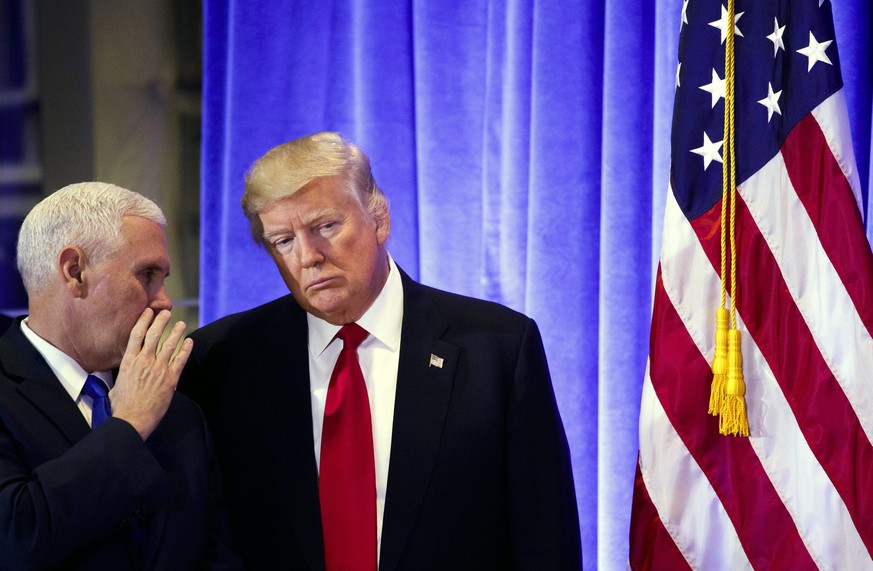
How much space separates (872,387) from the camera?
2.03m

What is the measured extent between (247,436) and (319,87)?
1.34 meters

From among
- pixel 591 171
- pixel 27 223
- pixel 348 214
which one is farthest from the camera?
pixel 591 171

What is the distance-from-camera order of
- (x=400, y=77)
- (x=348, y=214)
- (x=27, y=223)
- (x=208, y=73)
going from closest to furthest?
(x=27, y=223) → (x=348, y=214) → (x=400, y=77) → (x=208, y=73)

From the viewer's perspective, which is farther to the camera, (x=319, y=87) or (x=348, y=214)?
(x=319, y=87)

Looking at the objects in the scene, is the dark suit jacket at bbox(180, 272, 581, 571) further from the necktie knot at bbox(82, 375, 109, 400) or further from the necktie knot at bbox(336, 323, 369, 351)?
the necktie knot at bbox(82, 375, 109, 400)

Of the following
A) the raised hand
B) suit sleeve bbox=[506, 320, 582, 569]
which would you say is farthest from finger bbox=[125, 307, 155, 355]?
suit sleeve bbox=[506, 320, 582, 569]

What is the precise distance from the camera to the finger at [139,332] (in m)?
1.61

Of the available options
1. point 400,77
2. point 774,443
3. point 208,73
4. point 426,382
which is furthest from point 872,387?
point 208,73

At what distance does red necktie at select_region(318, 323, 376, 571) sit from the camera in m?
1.79

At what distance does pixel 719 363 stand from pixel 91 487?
1298 millimetres

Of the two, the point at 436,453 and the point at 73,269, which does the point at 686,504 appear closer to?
the point at 436,453

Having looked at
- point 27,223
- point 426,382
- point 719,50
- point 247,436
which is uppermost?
point 719,50

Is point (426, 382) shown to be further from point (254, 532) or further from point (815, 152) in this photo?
point (815, 152)

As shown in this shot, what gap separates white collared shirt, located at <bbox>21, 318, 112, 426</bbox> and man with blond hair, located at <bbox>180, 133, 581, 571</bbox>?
0.36 meters
